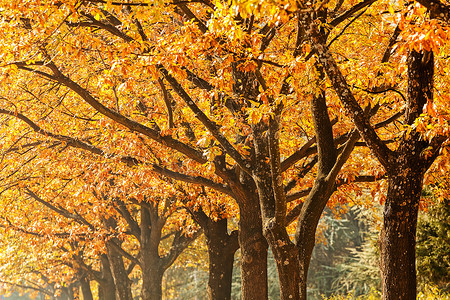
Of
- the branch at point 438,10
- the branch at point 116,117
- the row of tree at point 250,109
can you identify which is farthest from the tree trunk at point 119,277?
the branch at point 438,10

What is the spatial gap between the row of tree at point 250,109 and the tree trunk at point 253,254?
0.09 feet

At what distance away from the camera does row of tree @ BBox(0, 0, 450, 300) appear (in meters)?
6.38

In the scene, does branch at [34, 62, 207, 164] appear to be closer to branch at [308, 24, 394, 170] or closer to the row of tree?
the row of tree

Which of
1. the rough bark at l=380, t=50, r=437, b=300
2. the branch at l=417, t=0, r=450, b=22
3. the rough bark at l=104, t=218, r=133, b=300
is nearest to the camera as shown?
the branch at l=417, t=0, r=450, b=22

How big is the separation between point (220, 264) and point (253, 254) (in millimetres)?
2600

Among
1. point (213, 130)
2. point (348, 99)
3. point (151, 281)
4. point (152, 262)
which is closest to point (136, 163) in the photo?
point (213, 130)

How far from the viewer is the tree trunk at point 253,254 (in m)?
9.66

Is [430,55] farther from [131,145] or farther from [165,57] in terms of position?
[131,145]

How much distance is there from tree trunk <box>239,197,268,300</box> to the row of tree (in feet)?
0.09

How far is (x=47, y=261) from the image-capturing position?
22.3 metres

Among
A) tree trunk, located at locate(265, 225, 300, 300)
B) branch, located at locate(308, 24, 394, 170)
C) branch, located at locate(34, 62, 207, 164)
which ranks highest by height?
branch, located at locate(34, 62, 207, 164)

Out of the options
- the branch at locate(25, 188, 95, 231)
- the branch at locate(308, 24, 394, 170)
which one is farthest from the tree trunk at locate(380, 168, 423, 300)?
the branch at locate(25, 188, 95, 231)

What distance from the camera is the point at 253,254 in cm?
976

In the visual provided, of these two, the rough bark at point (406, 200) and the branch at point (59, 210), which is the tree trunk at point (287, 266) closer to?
the rough bark at point (406, 200)
